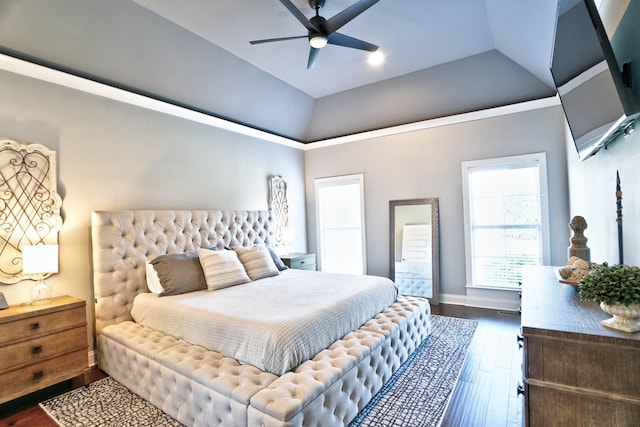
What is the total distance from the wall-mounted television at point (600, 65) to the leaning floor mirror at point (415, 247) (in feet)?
→ 9.47

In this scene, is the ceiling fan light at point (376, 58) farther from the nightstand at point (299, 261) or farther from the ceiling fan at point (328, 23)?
the nightstand at point (299, 261)

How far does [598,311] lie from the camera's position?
1.47 meters

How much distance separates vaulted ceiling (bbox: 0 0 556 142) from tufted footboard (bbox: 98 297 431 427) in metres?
2.72

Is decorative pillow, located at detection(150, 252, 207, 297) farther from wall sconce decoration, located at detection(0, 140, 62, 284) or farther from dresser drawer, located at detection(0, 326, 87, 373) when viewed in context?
wall sconce decoration, located at detection(0, 140, 62, 284)

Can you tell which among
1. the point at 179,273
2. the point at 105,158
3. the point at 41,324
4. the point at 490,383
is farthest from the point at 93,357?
the point at 490,383

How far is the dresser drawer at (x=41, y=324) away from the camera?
2.33 metres

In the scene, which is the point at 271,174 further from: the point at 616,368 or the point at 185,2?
the point at 616,368

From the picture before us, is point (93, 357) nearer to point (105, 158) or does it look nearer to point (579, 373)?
point (105, 158)

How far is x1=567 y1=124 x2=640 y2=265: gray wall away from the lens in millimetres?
1658

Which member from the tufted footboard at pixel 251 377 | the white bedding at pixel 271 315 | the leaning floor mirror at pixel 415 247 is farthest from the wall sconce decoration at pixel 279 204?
the tufted footboard at pixel 251 377

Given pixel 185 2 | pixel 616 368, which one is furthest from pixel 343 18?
pixel 616 368

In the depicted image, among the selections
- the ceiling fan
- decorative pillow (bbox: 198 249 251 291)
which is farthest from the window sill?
the ceiling fan

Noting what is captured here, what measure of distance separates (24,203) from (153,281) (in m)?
1.28

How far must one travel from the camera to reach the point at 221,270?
11.2 feet
